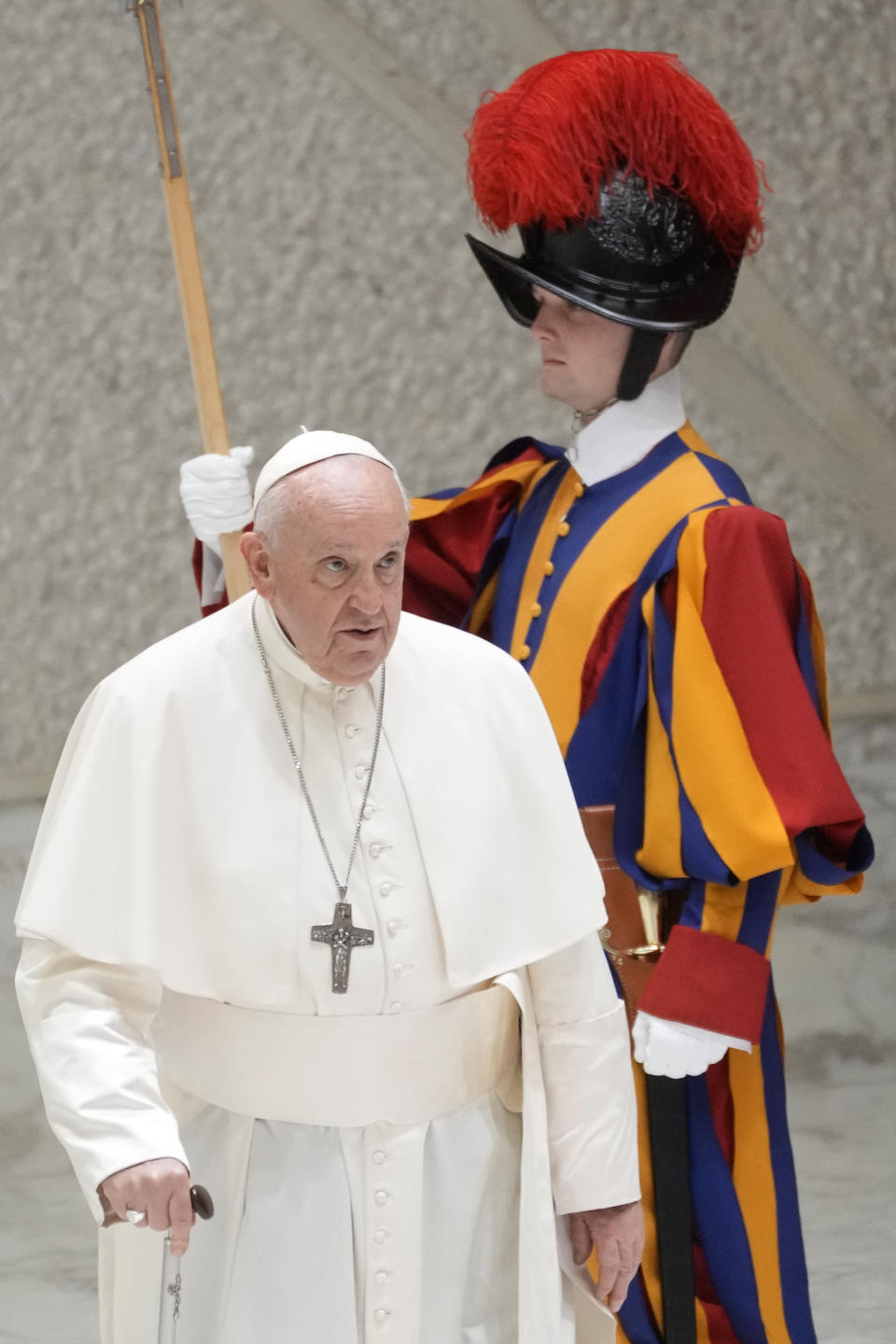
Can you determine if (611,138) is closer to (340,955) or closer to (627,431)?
(627,431)

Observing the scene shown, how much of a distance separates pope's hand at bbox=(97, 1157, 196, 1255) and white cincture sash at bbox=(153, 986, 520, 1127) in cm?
21

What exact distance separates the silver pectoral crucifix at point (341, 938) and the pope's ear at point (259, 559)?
1.12ft

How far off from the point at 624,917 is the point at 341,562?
954mm

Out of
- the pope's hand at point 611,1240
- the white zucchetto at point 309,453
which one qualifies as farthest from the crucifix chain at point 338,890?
the pope's hand at point 611,1240

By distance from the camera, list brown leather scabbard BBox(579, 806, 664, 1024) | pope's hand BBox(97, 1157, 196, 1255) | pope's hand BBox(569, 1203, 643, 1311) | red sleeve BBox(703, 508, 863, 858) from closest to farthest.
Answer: pope's hand BBox(97, 1157, 196, 1255)
pope's hand BBox(569, 1203, 643, 1311)
red sleeve BBox(703, 508, 863, 858)
brown leather scabbard BBox(579, 806, 664, 1024)

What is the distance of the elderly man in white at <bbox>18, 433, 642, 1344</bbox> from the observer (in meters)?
2.06

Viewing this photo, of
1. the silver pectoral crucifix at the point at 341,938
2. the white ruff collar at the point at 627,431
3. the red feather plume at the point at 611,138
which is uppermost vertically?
the red feather plume at the point at 611,138

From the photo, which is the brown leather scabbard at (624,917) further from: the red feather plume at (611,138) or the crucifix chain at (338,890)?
the red feather plume at (611,138)

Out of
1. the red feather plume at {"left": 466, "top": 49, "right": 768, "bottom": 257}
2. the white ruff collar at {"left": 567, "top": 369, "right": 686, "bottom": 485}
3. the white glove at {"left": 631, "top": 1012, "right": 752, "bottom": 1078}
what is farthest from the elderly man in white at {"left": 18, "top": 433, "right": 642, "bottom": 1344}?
the red feather plume at {"left": 466, "top": 49, "right": 768, "bottom": 257}

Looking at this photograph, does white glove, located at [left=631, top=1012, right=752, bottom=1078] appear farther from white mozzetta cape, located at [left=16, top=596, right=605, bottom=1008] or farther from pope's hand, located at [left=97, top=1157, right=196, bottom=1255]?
pope's hand, located at [left=97, top=1157, right=196, bottom=1255]

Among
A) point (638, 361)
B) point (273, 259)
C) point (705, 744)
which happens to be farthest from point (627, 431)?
point (273, 259)

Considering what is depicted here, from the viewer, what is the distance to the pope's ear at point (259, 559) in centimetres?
209

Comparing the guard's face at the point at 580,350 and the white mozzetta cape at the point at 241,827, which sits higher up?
the guard's face at the point at 580,350

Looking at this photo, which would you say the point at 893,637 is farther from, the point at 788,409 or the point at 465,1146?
the point at 465,1146
